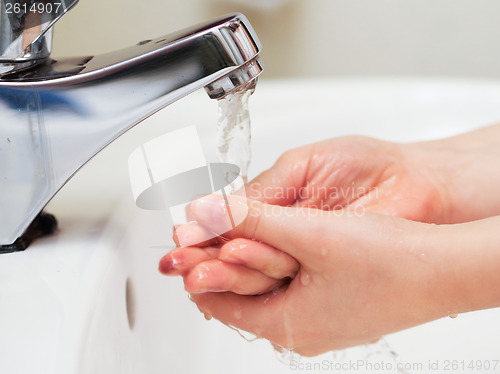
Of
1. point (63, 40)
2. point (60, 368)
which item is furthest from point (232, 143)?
point (63, 40)

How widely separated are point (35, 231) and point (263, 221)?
0.14 meters

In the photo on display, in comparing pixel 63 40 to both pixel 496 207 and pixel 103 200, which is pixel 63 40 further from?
pixel 496 207

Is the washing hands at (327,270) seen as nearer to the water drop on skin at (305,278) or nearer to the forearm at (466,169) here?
the water drop on skin at (305,278)

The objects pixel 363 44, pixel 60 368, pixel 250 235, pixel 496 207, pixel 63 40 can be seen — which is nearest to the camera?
pixel 60 368

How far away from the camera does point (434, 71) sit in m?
0.99

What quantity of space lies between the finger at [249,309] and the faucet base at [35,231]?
10 cm

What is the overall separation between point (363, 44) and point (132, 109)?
0.70m

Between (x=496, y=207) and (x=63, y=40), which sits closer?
(x=496, y=207)

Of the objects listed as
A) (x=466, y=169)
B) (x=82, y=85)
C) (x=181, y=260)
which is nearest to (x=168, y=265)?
(x=181, y=260)

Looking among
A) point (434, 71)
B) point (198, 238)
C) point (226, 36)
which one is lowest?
point (434, 71)

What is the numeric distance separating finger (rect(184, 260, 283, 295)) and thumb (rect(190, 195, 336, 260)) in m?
0.02

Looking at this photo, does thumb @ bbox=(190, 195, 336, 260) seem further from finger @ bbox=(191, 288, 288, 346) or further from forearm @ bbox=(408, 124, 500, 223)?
forearm @ bbox=(408, 124, 500, 223)

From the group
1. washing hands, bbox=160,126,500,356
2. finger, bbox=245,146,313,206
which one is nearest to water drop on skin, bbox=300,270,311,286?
washing hands, bbox=160,126,500,356

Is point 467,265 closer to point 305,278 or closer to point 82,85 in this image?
point 305,278
